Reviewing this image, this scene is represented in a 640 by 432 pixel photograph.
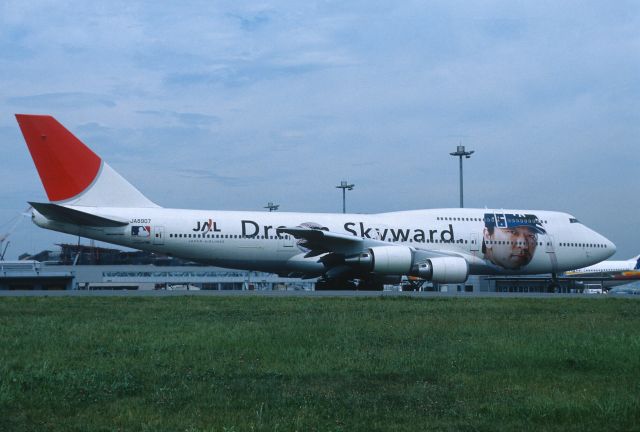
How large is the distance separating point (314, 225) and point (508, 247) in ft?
27.0

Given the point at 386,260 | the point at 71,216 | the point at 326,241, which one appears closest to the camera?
the point at 71,216

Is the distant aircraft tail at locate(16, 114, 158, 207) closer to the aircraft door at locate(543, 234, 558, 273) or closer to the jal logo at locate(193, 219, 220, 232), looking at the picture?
the jal logo at locate(193, 219, 220, 232)

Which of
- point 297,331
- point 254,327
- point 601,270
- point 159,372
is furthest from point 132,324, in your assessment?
point 601,270

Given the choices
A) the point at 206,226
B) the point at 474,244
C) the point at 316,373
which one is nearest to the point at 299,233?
the point at 206,226

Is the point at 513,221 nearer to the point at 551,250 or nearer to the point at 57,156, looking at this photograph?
the point at 551,250

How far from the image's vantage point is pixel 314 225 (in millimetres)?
27938

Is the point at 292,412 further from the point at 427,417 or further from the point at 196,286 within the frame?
the point at 196,286

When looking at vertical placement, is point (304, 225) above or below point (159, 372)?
above

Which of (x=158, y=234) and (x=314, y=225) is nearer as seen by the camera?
(x=158, y=234)

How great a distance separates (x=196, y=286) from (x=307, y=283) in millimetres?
11022

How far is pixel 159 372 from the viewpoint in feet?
22.5

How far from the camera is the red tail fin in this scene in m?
25.8

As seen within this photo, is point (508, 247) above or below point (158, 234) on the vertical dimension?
below

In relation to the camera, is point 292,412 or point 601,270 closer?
point 292,412
